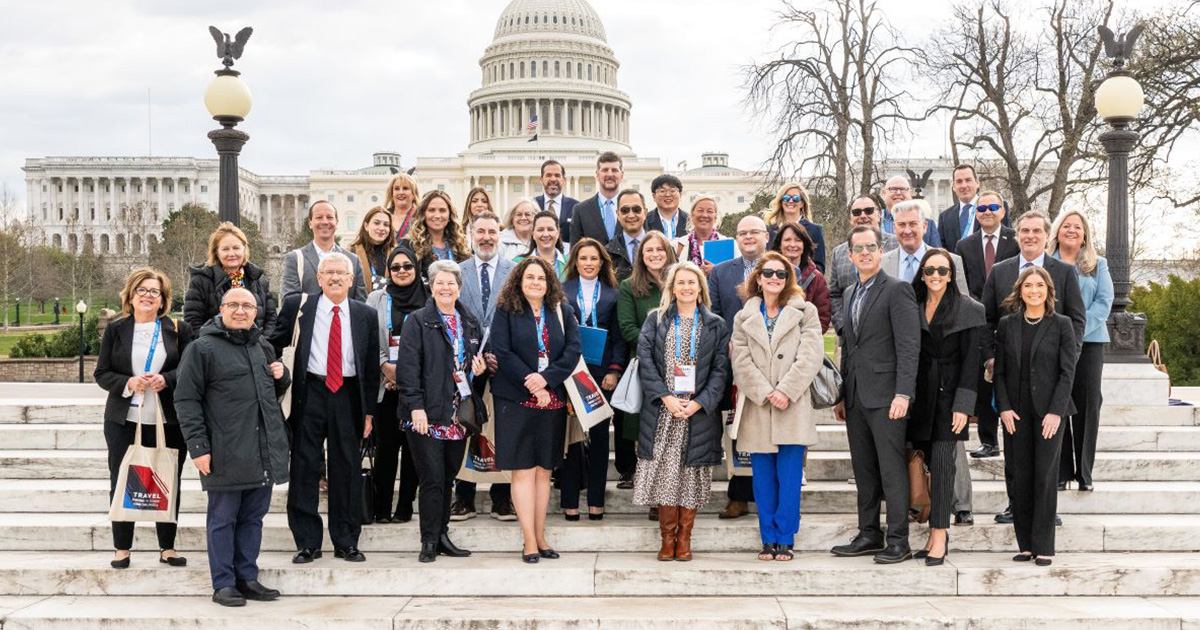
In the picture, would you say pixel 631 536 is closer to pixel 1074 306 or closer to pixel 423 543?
pixel 423 543

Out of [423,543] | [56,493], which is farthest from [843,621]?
[56,493]

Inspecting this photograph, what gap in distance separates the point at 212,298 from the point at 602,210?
3.74 metres

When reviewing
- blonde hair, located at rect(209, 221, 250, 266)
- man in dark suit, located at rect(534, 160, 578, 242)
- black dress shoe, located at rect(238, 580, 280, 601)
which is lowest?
black dress shoe, located at rect(238, 580, 280, 601)

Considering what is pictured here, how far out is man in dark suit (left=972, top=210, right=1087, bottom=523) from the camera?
764 cm

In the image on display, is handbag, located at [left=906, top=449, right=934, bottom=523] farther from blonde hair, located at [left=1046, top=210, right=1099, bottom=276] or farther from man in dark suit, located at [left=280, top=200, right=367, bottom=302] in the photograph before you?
man in dark suit, located at [left=280, top=200, right=367, bottom=302]

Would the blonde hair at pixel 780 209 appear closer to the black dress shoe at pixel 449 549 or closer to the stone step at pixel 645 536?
the stone step at pixel 645 536

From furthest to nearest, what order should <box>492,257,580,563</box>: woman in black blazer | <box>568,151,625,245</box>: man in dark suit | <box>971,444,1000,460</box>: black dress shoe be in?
<box>568,151,625,245</box>: man in dark suit
<box>971,444,1000,460</box>: black dress shoe
<box>492,257,580,563</box>: woman in black blazer

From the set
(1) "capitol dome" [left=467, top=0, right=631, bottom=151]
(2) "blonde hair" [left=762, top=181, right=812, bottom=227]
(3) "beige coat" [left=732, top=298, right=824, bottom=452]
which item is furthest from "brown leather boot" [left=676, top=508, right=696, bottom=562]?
(1) "capitol dome" [left=467, top=0, right=631, bottom=151]

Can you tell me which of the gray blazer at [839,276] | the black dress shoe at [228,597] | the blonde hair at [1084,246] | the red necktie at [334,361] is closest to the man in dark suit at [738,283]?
the gray blazer at [839,276]

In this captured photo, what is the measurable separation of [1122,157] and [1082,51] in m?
13.0

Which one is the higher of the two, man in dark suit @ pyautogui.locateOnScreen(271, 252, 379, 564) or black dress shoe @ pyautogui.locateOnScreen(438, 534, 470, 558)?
man in dark suit @ pyautogui.locateOnScreen(271, 252, 379, 564)

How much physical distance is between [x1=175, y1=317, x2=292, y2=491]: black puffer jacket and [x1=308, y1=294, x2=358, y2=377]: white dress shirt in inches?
19.1

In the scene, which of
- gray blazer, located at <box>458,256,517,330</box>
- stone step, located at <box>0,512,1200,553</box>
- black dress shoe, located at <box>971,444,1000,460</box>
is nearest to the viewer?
stone step, located at <box>0,512,1200,553</box>

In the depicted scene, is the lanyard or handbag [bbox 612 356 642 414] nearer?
handbag [bbox 612 356 642 414]
